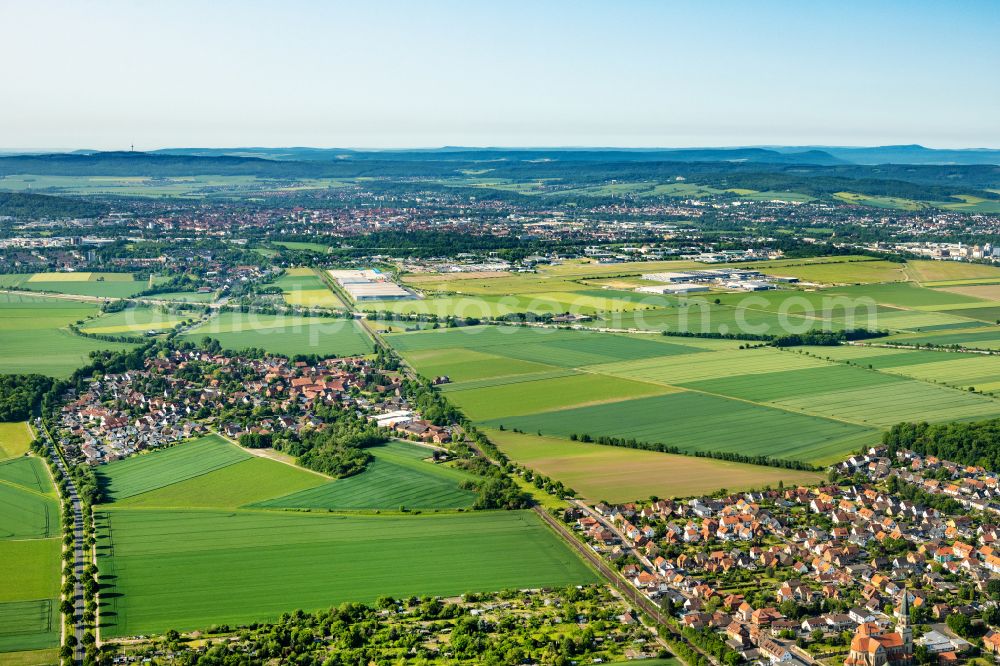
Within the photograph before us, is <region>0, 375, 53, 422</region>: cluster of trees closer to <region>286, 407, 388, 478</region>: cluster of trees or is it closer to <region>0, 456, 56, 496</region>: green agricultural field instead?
<region>0, 456, 56, 496</region>: green agricultural field

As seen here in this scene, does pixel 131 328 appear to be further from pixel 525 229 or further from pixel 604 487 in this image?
pixel 525 229

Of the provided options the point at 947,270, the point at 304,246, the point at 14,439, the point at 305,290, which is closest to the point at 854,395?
the point at 14,439

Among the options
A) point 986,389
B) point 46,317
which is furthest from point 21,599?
point 46,317

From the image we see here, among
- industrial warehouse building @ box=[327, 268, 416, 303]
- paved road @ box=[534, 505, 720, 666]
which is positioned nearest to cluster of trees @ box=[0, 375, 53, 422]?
paved road @ box=[534, 505, 720, 666]

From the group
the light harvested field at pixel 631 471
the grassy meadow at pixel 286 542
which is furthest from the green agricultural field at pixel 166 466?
the light harvested field at pixel 631 471

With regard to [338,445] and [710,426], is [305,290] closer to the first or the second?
[338,445]

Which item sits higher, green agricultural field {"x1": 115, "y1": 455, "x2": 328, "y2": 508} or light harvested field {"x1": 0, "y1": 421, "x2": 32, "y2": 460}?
light harvested field {"x1": 0, "y1": 421, "x2": 32, "y2": 460}

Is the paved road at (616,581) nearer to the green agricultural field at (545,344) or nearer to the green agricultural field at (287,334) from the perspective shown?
the green agricultural field at (545,344)

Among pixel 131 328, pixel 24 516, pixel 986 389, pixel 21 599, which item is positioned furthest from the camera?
pixel 131 328
